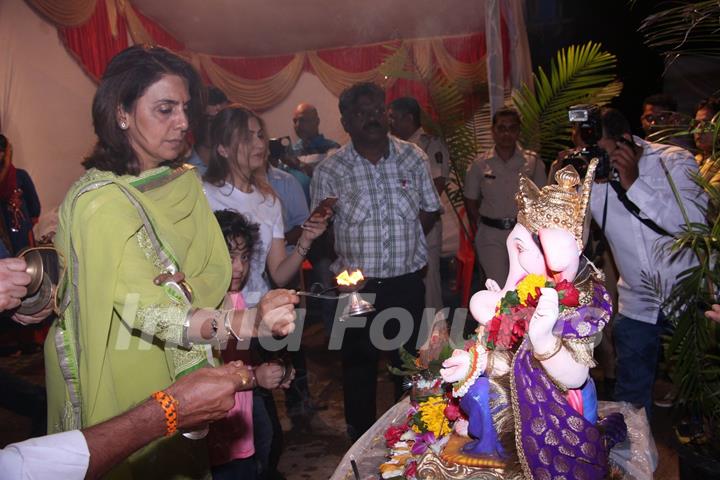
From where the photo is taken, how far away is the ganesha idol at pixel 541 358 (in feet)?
6.45

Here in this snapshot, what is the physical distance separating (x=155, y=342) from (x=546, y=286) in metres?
1.22

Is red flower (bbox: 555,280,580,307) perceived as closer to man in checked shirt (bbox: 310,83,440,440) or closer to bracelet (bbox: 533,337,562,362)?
bracelet (bbox: 533,337,562,362)

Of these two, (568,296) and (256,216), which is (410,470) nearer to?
(568,296)

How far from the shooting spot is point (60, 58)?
19.7ft

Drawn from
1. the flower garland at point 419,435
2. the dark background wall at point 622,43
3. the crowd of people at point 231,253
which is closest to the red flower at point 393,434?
the flower garland at point 419,435

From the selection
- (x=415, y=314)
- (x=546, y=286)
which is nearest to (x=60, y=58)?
(x=415, y=314)

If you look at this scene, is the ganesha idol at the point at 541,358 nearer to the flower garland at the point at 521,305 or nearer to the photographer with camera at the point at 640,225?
the flower garland at the point at 521,305

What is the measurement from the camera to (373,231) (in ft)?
13.8

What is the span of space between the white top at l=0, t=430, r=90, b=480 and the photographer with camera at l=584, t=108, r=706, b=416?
108 inches

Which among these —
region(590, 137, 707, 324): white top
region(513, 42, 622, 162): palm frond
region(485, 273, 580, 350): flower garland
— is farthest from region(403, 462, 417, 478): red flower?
region(513, 42, 622, 162): palm frond

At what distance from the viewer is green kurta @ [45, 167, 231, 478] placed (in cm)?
195

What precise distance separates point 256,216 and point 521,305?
1971 mm

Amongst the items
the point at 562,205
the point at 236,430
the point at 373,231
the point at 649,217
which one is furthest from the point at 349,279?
the point at 649,217

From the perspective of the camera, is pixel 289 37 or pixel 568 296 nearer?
pixel 568 296
